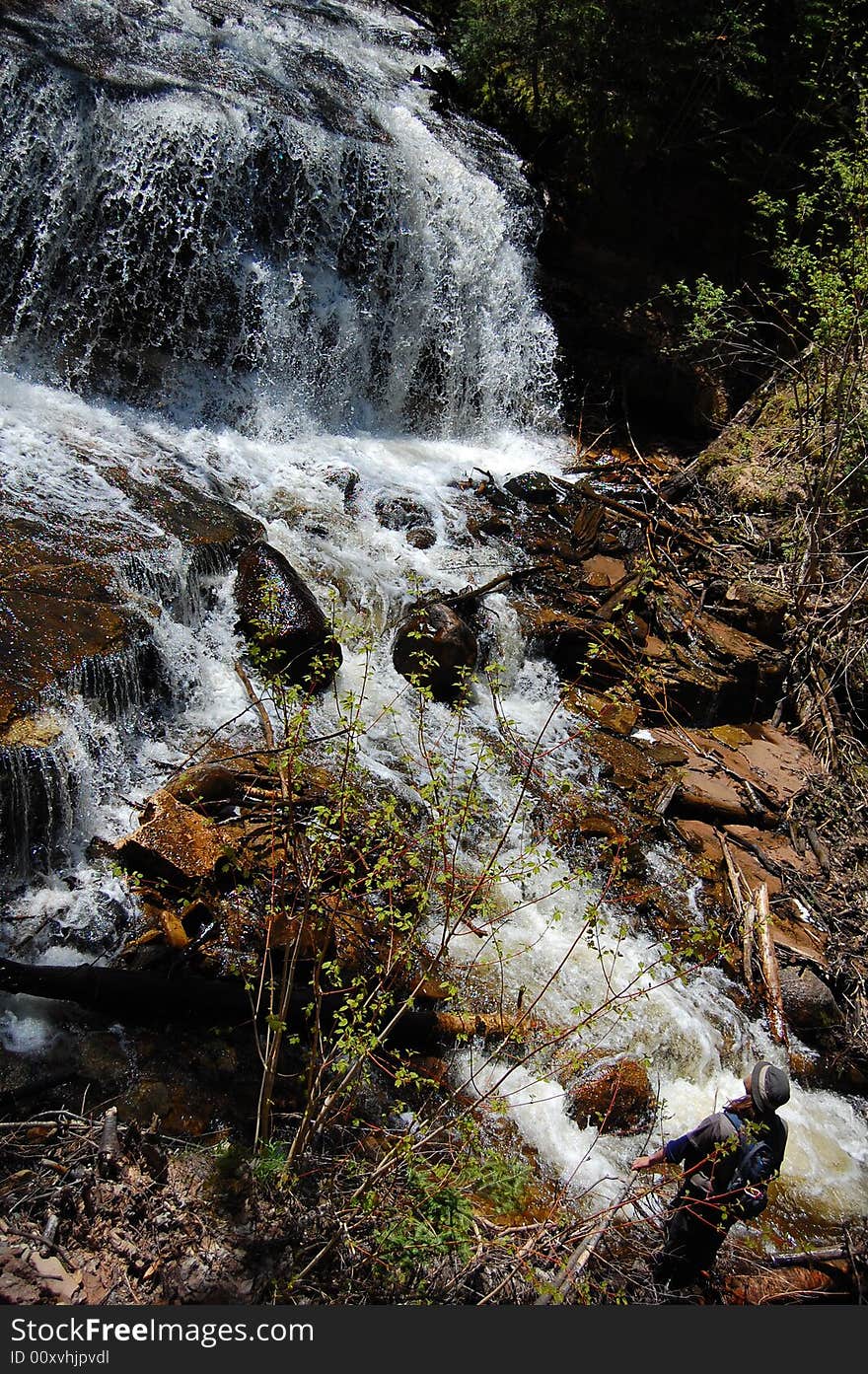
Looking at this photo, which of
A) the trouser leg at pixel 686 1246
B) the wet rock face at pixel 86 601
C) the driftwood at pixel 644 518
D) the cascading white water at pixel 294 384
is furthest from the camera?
the driftwood at pixel 644 518

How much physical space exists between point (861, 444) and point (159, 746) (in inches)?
274

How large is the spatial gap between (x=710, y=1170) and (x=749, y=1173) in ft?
0.68

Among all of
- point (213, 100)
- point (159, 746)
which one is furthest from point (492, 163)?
point (159, 746)

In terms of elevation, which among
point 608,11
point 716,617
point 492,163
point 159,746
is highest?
point 608,11

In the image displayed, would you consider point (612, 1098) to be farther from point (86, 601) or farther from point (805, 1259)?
point (86, 601)

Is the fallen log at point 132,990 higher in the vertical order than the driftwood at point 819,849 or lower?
lower

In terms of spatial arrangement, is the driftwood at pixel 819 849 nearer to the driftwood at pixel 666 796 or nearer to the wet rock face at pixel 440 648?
the driftwood at pixel 666 796

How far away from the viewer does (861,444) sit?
8.37 m

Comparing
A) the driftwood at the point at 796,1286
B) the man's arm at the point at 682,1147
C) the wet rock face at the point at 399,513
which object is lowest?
the driftwood at the point at 796,1286

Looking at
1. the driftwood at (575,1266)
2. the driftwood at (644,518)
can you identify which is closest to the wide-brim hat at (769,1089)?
the driftwood at (575,1266)

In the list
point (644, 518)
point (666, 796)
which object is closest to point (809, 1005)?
point (666, 796)

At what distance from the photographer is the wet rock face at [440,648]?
6559mm

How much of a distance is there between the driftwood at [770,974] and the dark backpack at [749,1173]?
1.65 meters

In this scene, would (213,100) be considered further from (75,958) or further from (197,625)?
(75,958)
